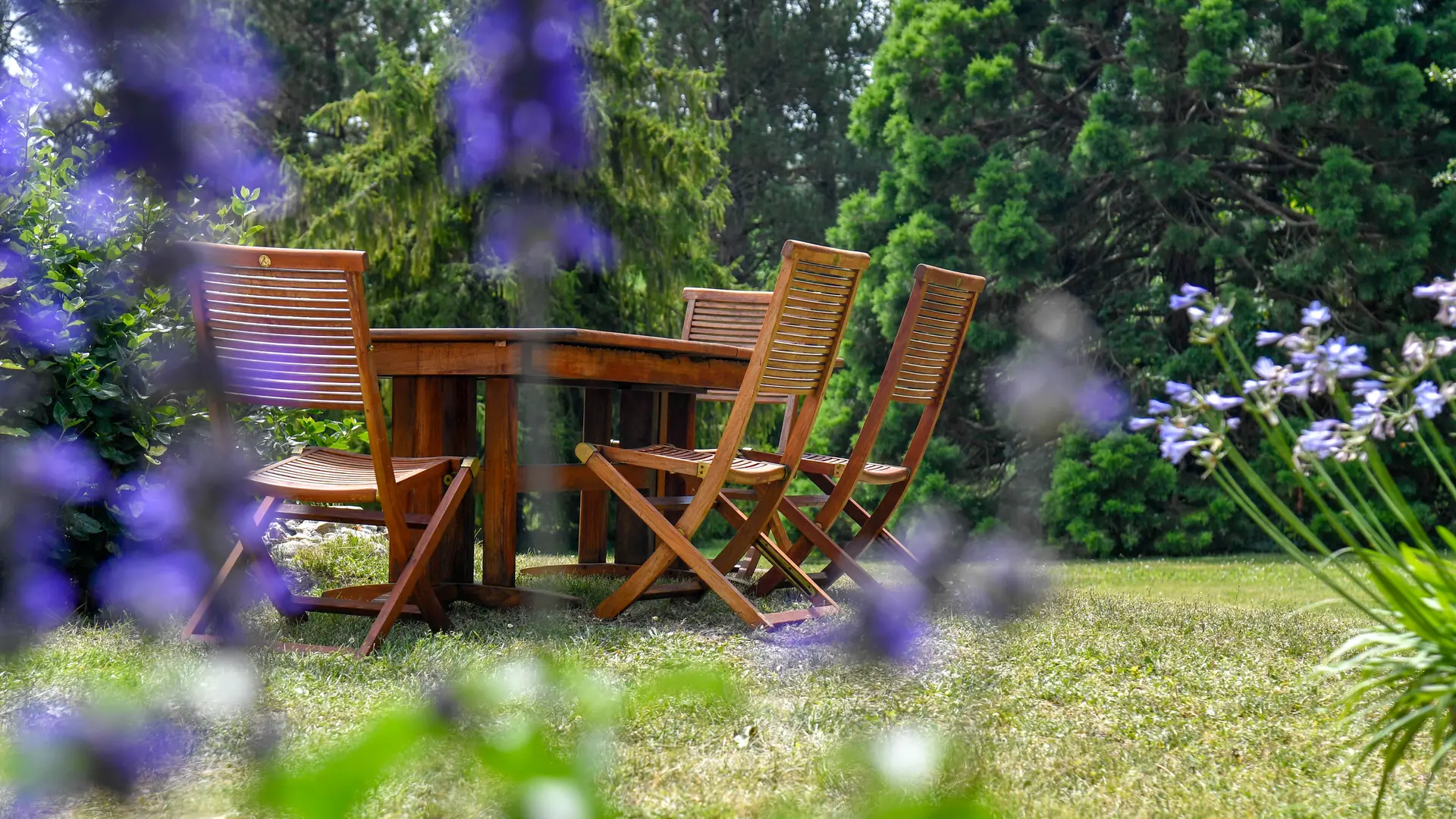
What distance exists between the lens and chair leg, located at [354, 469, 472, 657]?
304cm

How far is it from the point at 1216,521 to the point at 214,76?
9.88 metres

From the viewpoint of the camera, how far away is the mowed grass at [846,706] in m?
1.79

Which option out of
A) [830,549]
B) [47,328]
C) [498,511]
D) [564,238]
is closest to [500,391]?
[498,511]

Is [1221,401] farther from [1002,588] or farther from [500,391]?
[1002,588]

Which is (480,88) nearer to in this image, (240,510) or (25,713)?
(240,510)

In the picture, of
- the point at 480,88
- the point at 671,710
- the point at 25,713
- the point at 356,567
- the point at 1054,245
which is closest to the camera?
the point at 25,713

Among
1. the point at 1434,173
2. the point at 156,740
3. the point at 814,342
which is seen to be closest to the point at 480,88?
the point at 814,342

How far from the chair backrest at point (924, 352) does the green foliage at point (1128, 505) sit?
4.97 metres

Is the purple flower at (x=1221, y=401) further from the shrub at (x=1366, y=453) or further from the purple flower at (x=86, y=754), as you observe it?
the purple flower at (x=86, y=754)

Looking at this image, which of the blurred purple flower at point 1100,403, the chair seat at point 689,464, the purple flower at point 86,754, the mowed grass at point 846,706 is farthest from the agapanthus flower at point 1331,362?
the blurred purple flower at point 1100,403

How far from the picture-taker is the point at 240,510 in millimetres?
3217

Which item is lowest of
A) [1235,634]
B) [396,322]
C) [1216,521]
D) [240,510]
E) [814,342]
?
[1216,521]

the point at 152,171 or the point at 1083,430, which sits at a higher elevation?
the point at 152,171

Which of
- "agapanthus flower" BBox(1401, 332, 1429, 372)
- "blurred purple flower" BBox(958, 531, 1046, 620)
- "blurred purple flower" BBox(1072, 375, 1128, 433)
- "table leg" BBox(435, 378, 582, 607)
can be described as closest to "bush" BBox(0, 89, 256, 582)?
"table leg" BBox(435, 378, 582, 607)
